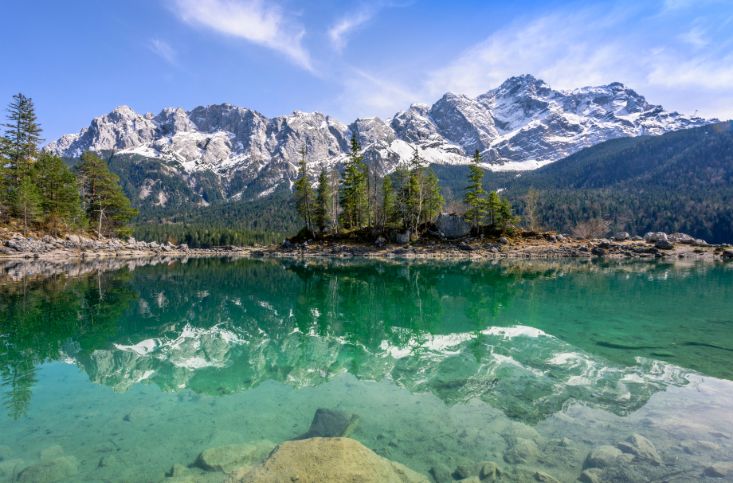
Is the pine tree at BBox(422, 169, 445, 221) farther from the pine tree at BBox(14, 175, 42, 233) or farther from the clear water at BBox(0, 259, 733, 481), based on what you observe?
the pine tree at BBox(14, 175, 42, 233)

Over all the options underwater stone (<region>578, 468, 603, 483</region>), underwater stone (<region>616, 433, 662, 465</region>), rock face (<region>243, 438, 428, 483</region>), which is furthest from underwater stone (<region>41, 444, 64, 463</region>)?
underwater stone (<region>616, 433, 662, 465</region>)

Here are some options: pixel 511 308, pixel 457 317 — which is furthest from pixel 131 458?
pixel 511 308

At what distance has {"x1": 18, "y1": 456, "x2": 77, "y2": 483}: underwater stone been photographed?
7.03m

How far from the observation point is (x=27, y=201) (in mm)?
59844

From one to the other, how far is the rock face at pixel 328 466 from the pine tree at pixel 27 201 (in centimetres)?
7429

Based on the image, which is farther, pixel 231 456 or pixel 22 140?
pixel 22 140

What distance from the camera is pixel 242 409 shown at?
33.4 ft

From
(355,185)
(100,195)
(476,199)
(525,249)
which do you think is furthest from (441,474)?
(100,195)

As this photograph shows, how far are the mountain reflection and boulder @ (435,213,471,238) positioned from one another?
37368mm

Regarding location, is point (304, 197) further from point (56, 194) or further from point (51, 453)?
point (51, 453)

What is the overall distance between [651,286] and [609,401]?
1078 inches

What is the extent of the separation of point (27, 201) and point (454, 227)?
70217mm

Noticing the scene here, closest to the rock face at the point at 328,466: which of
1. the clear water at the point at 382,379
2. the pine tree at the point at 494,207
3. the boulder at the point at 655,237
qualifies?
the clear water at the point at 382,379

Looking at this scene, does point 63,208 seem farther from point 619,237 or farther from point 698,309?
point 619,237
